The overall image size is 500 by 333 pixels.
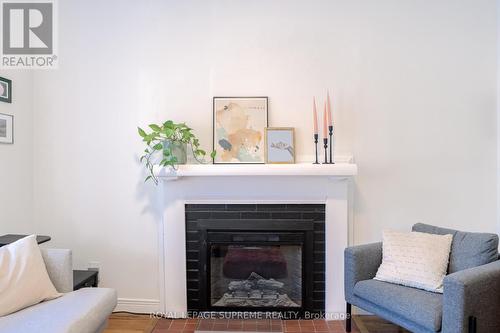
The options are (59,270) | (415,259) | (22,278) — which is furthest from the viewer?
(415,259)

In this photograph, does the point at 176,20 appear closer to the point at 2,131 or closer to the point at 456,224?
the point at 2,131

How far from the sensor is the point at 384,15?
2.61 m

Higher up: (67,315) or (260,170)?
(260,170)

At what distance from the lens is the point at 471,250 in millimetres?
2098

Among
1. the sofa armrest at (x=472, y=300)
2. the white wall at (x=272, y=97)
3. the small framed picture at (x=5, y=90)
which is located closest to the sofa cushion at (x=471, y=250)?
the sofa armrest at (x=472, y=300)

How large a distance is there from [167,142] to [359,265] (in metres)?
1.64

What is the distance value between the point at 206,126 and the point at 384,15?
1.70 metres

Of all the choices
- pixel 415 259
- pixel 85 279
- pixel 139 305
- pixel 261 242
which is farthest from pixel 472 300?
pixel 85 279

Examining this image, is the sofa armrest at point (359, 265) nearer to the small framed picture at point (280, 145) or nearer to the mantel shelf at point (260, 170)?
the mantel shelf at point (260, 170)

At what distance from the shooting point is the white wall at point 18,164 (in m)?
2.53

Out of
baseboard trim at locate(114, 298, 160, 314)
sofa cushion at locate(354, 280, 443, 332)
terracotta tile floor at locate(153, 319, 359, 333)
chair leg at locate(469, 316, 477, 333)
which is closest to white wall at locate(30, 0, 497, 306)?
baseboard trim at locate(114, 298, 160, 314)

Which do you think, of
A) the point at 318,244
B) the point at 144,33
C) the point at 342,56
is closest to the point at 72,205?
the point at 144,33

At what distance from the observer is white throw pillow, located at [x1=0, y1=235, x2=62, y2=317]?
69.3 inches

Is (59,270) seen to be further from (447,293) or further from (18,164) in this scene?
(447,293)
